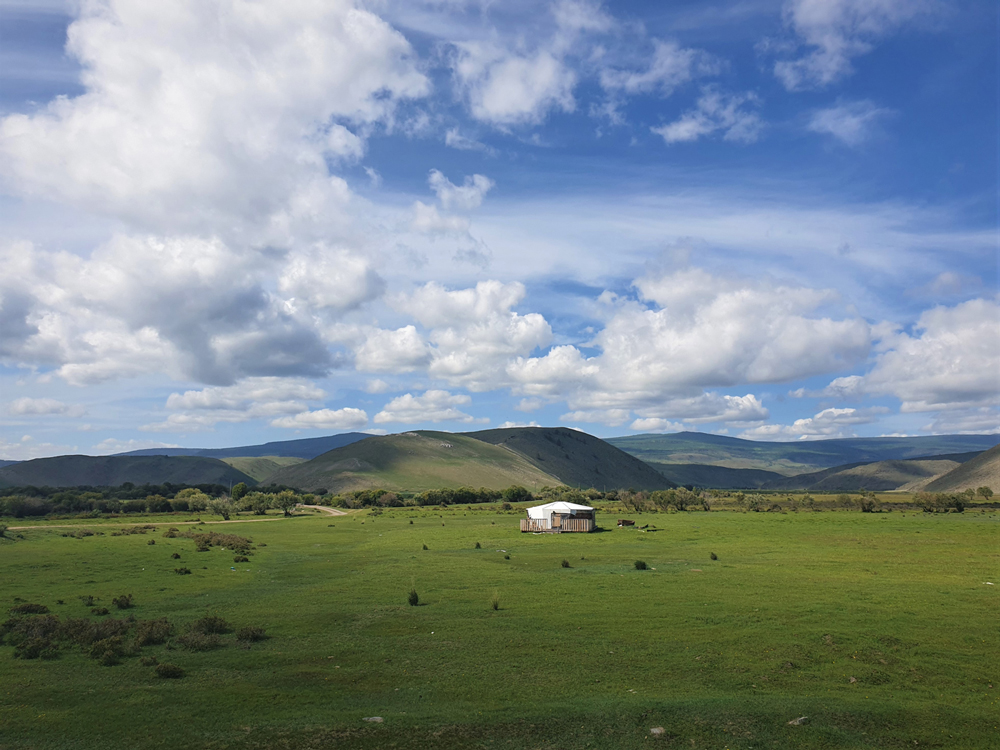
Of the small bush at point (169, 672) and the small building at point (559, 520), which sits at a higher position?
the small bush at point (169, 672)

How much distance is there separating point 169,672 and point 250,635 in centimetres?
420

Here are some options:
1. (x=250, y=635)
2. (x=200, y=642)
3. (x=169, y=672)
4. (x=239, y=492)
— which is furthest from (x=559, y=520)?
(x=239, y=492)

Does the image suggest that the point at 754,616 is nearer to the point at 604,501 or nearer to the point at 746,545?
the point at 746,545

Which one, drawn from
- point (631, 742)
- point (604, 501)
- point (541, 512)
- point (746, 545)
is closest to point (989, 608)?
point (631, 742)

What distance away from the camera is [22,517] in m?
101

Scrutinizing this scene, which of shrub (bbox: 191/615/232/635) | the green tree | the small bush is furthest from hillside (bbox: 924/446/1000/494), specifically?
the small bush

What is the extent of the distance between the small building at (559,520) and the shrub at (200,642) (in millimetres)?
50063

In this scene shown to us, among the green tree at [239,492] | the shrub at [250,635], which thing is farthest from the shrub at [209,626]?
the green tree at [239,492]

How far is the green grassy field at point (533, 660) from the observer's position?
1495 centimetres

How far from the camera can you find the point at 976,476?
182625 millimetres

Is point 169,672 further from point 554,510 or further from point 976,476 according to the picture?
point 976,476

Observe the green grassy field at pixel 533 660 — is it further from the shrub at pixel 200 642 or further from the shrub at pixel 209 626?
the shrub at pixel 209 626

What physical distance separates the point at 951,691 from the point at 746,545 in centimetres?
3834

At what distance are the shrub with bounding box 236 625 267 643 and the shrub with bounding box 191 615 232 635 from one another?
807 millimetres
